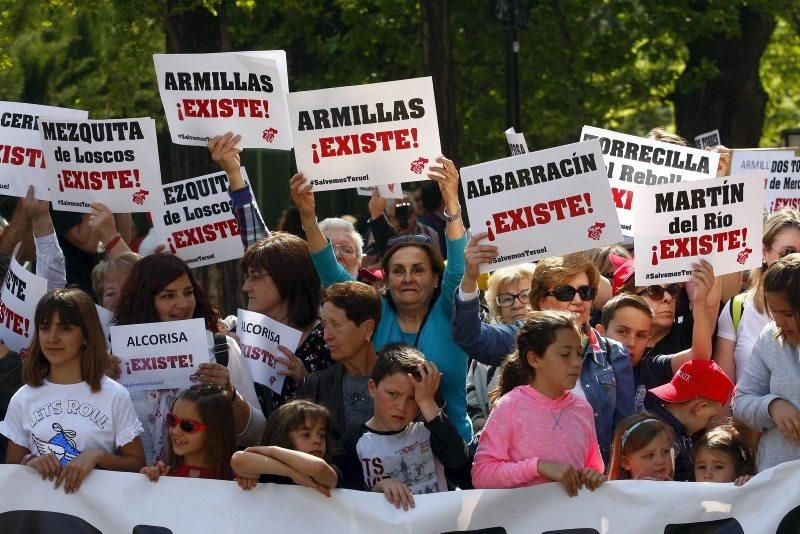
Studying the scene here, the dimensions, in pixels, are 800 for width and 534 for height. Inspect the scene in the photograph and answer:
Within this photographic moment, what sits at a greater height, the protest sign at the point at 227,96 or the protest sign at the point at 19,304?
the protest sign at the point at 227,96

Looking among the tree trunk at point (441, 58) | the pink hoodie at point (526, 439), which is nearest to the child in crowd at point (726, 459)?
the pink hoodie at point (526, 439)

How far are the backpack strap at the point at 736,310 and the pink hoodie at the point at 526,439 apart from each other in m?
1.45

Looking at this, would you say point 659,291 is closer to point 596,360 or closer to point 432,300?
point 596,360

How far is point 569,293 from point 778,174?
152 inches

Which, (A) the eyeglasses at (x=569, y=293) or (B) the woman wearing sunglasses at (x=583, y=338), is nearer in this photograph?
(B) the woman wearing sunglasses at (x=583, y=338)

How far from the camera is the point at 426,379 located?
5.78m

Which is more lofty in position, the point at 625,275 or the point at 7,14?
the point at 7,14

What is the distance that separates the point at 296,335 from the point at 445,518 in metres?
1.44

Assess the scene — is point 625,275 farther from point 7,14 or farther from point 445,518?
point 7,14

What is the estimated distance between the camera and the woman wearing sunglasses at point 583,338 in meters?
6.19

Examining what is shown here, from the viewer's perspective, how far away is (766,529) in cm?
550

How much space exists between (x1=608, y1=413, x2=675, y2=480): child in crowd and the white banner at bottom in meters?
0.33

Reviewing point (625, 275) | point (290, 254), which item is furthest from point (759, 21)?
point (290, 254)

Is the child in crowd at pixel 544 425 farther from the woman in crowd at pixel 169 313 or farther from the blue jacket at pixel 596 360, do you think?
the woman in crowd at pixel 169 313
